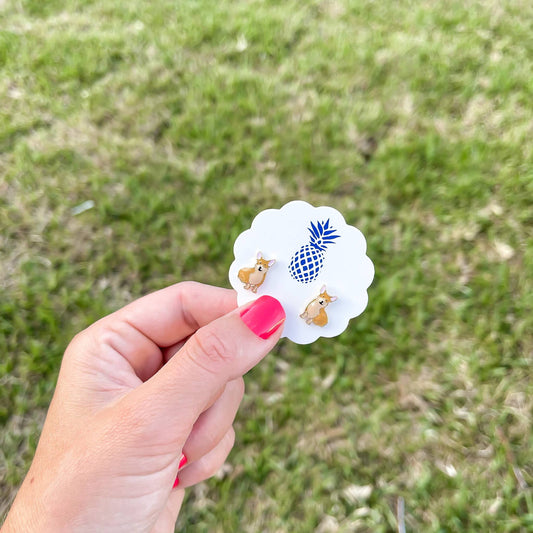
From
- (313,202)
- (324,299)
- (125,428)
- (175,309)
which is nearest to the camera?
(125,428)

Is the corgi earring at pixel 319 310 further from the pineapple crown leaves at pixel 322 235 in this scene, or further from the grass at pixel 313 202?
the grass at pixel 313 202

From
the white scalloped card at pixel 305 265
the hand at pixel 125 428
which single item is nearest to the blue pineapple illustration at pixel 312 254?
the white scalloped card at pixel 305 265

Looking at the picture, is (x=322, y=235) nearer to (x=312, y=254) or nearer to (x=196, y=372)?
(x=312, y=254)

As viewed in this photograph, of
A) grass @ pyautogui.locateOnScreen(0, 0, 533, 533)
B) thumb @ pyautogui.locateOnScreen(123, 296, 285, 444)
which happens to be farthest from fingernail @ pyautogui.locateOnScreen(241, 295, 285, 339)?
grass @ pyautogui.locateOnScreen(0, 0, 533, 533)

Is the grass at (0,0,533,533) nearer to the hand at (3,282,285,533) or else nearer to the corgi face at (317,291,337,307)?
the hand at (3,282,285,533)

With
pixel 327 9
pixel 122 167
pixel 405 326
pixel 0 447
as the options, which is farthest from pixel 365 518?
pixel 327 9

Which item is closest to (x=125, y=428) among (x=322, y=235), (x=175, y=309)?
(x=175, y=309)

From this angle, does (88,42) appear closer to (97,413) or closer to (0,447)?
(0,447)
